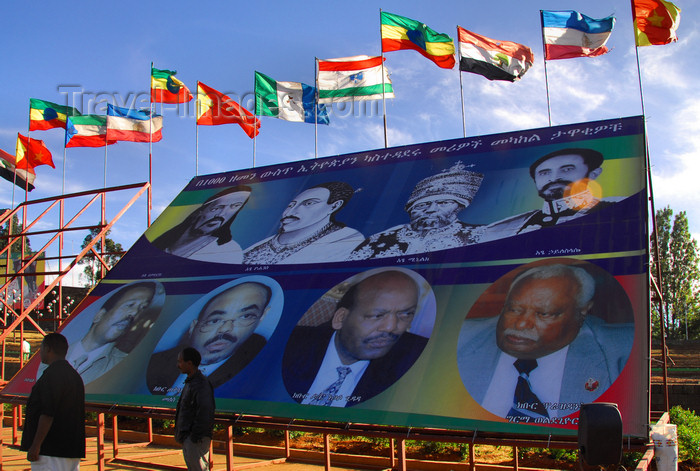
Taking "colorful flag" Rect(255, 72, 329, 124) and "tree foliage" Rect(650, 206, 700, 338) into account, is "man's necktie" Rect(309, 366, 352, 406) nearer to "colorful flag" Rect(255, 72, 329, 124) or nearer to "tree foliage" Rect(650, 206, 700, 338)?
"colorful flag" Rect(255, 72, 329, 124)

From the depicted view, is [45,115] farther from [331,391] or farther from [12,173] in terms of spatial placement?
[331,391]

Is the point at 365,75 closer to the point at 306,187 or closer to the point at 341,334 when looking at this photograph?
the point at 306,187

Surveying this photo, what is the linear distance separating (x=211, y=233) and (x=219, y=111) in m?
5.00

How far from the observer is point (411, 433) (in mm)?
5617

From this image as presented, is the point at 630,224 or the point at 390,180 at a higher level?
the point at 390,180

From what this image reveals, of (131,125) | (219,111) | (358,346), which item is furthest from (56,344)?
(131,125)

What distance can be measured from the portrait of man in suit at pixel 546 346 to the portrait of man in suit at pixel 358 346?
2.41 feet

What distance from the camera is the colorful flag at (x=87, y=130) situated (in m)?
14.5

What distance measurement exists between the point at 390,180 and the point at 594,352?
4.42m

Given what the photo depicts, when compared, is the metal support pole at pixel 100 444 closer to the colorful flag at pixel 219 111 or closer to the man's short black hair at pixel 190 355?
the man's short black hair at pixel 190 355

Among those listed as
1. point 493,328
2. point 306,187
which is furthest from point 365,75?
point 493,328

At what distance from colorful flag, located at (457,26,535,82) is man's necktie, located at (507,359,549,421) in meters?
7.42

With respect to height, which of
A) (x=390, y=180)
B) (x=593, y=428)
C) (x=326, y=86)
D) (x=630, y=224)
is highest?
(x=326, y=86)

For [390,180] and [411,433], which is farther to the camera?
[390,180]
